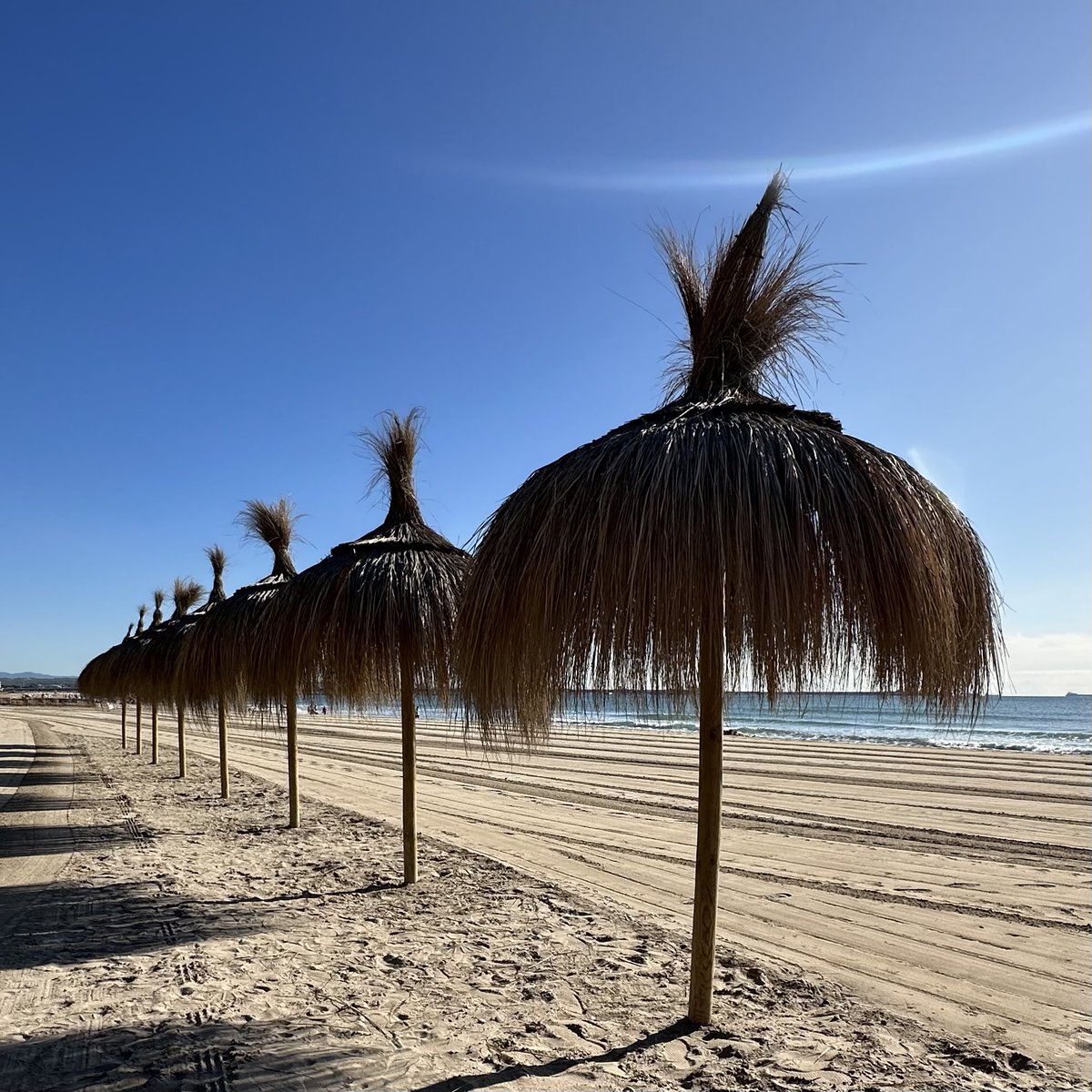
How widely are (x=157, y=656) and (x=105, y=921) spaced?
29.7 ft

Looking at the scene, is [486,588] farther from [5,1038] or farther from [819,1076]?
[5,1038]

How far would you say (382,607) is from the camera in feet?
17.3

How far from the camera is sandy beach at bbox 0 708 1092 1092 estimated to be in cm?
282

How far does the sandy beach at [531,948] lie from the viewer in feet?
9.25

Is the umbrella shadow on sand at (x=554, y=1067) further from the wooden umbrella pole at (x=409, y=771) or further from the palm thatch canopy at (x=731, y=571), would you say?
the wooden umbrella pole at (x=409, y=771)

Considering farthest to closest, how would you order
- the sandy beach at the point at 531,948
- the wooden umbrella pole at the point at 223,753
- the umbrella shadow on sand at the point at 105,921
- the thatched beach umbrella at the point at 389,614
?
the wooden umbrella pole at the point at 223,753, the thatched beach umbrella at the point at 389,614, the umbrella shadow on sand at the point at 105,921, the sandy beach at the point at 531,948

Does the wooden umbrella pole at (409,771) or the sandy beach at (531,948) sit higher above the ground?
the wooden umbrella pole at (409,771)

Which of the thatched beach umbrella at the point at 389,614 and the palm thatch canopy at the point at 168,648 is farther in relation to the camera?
the palm thatch canopy at the point at 168,648

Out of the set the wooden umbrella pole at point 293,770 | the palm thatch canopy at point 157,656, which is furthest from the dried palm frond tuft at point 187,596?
the wooden umbrella pole at point 293,770

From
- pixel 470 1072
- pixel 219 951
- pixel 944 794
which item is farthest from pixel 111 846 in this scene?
pixel 944 794

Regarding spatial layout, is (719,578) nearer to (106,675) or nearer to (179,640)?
(179,640)

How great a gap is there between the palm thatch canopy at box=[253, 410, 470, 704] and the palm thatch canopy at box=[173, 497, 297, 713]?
1.99 m

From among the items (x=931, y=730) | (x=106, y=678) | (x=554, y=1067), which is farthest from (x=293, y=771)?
(x=931, y=730)

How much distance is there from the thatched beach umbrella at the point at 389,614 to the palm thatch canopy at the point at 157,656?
7102 mm
